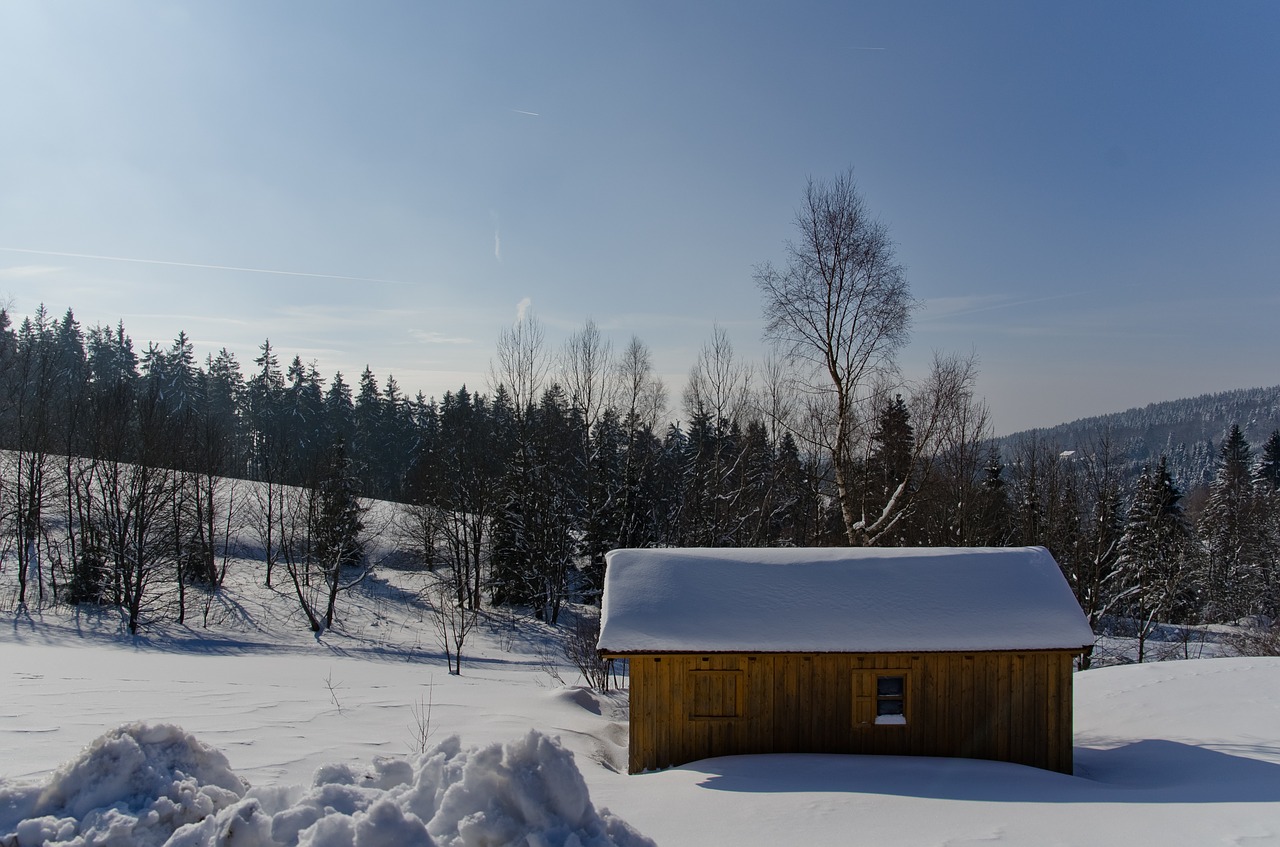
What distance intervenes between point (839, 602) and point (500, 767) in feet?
27.5

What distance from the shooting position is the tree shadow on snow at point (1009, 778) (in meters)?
8.84

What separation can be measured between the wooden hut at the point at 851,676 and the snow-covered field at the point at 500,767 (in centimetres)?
61

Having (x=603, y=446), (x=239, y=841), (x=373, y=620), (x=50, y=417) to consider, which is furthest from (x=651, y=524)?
(x=239, y=841)

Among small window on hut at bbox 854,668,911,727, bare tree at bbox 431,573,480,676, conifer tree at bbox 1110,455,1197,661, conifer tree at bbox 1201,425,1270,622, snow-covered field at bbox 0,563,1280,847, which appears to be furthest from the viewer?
conifer tree at bbox 1201,425,1270,622

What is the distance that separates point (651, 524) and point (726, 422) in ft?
21.3

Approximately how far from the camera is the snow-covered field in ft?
14.6

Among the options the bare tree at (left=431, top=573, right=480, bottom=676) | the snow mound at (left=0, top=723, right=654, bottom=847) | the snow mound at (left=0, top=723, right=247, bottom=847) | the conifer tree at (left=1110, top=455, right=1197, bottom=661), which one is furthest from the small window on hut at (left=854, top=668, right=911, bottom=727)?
the conifer tree at (left=1110, top=455, right=1197, bottom=661)

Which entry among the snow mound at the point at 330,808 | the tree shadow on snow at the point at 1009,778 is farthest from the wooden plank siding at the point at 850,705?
the snow mound at the point at 330,808

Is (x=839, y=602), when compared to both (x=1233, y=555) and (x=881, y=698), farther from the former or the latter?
(x=1233, y=555)

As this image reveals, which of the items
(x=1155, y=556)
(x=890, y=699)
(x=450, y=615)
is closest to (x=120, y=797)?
(x=890, y=699)

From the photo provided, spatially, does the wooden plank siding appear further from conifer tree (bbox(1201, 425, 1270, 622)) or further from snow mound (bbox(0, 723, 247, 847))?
conifer tree (bbox(1201, 425, 1270, 622))

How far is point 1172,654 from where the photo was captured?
2808 centimetres

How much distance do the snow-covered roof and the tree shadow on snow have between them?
162 cm

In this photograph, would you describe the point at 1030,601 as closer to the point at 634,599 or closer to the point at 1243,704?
the point at 634,599
